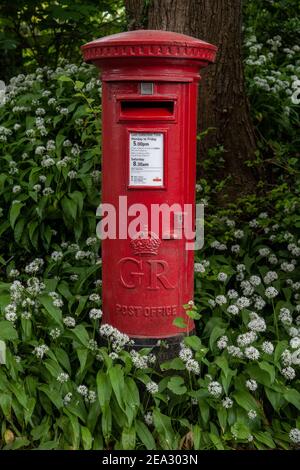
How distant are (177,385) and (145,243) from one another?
74cm

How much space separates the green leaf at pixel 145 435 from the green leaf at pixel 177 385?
227 mm

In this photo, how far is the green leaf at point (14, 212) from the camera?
17.0ft

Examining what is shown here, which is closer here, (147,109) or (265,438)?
(265,438)

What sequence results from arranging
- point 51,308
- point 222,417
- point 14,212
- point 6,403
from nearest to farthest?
point 6,403, point 222,417, point 51,308, point 14,212

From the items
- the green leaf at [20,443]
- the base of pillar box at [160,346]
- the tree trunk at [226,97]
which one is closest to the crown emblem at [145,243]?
the base of pillar box at [160,346]

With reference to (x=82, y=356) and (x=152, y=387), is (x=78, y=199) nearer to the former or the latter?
(x=82, y=356)

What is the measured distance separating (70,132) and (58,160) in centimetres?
53

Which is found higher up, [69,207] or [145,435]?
[69,207]

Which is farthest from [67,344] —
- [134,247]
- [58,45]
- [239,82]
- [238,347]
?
[58,45]

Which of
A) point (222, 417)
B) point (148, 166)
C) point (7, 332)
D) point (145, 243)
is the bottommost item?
point (222, 417)

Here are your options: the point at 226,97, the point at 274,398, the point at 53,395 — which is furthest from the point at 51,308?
the point at 226,97

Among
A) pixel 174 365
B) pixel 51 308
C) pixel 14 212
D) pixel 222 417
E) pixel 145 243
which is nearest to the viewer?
pixel 222 417

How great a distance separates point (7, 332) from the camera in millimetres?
3998

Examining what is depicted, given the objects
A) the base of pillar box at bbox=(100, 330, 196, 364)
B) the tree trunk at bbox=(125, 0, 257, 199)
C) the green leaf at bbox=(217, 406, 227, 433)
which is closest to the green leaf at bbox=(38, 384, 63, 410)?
the base of pillar box at bbox=(100, 330, 196, 364)
